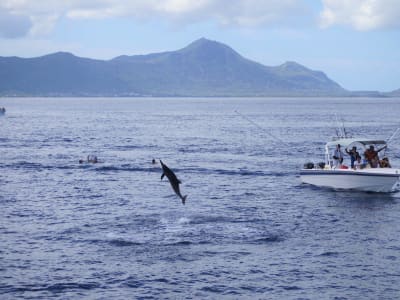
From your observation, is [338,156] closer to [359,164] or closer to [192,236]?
[359,164]

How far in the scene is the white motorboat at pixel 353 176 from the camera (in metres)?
45.2

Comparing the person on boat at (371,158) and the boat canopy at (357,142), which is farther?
the boat canopy at (357,142)

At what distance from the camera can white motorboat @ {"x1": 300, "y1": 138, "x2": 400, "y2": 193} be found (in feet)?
148

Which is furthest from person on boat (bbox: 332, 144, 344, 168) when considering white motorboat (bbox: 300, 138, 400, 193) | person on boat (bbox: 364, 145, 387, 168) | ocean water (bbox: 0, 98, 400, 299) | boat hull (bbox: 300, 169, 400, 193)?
ocean water (bbox: 0, 98, 400, 299)

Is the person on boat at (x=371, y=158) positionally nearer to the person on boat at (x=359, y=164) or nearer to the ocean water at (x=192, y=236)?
the person on boat at (x=359, y=164)

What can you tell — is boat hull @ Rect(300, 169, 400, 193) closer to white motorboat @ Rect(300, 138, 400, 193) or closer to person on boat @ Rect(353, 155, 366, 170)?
white motorboat @ Rect(300, 138, 400, 193)

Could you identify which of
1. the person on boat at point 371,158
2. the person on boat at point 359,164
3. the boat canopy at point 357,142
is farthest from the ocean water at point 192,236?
the boat canopy at point 357,142

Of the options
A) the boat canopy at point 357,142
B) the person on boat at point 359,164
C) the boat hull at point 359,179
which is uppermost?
the boat canopy at point 357,142

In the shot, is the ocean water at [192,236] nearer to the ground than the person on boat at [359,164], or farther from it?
nearer to the ground

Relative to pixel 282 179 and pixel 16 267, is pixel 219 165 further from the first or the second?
pixel 16 267

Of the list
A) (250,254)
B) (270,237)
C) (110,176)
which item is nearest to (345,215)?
(270,237)

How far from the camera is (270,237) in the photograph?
33.4 m

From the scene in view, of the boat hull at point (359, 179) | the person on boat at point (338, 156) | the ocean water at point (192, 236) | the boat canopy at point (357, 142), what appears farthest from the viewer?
the person on boat at point (338, 156)

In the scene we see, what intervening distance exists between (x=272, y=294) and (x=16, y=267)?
11718 millimetres
